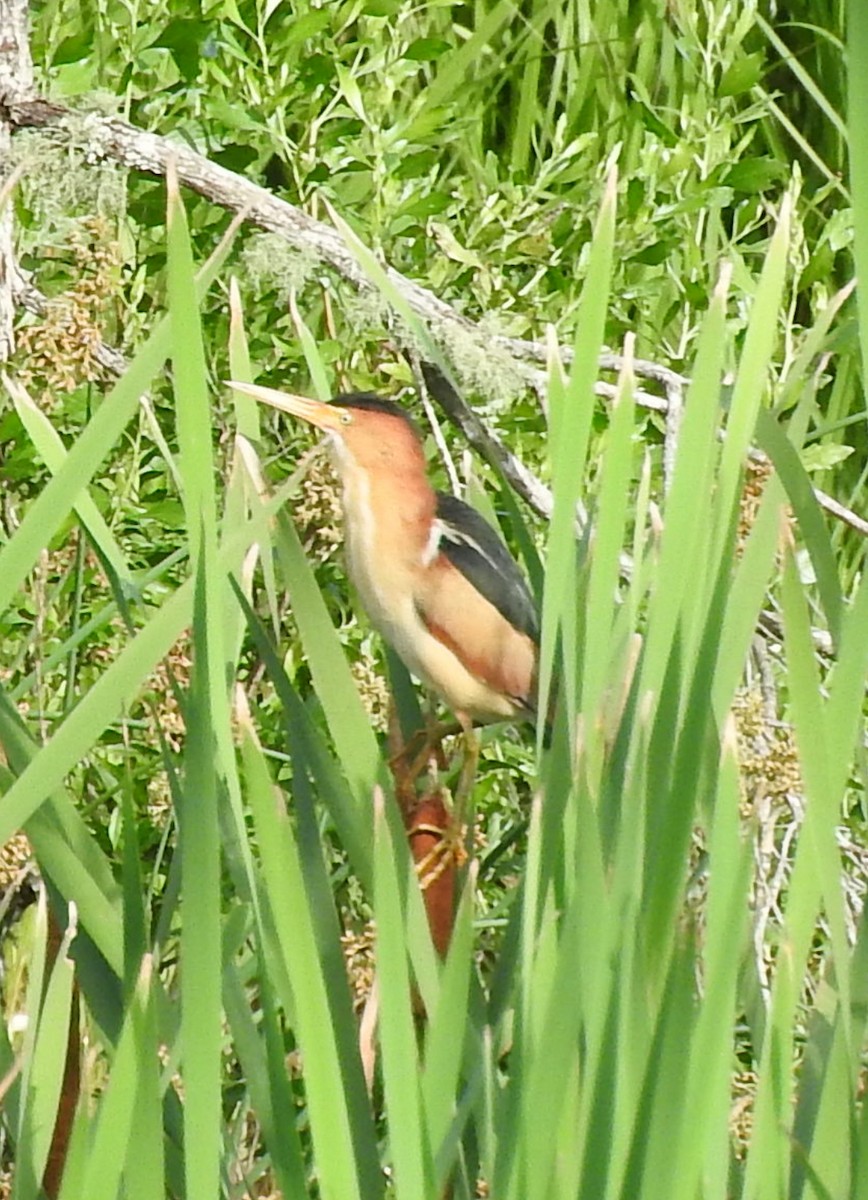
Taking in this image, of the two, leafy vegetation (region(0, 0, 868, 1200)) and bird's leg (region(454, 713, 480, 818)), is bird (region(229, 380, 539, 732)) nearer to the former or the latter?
bird's leg (region(454, 713, 480, 818))

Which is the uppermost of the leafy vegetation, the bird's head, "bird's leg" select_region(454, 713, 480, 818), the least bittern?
the bird's head

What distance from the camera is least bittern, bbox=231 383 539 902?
3.94 feet

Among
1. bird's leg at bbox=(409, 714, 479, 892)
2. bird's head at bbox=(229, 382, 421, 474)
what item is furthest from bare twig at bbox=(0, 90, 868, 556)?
bird's leg at bbox=(409, 714, 479, 892)

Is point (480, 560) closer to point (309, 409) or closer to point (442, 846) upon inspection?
point (309, 409)

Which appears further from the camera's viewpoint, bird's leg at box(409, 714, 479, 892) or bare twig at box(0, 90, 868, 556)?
bare twig at box(0, 90, 868, 556)

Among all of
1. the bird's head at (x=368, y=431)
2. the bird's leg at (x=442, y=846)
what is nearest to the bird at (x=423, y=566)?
the bird's head at (x=368, y=431)

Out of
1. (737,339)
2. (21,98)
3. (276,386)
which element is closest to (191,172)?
(21,98)

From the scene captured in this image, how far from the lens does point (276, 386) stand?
153 centimetres

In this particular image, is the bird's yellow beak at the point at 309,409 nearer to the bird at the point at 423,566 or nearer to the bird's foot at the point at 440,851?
the bird at the point at 423,566

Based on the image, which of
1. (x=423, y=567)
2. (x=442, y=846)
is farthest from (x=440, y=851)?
Result: (x=423, y=567)

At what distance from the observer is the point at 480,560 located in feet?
4.18

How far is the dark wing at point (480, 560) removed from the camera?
4.09 feet

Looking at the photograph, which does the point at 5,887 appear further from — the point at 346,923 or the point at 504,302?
the point at 504,302

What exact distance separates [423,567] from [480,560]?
40mm
